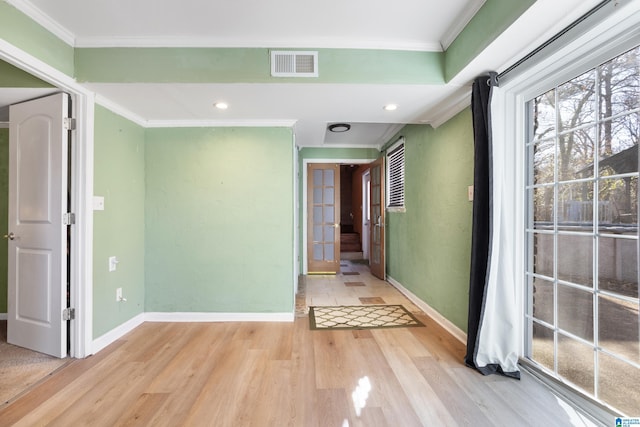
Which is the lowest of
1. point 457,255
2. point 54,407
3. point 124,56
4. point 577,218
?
point 54,407

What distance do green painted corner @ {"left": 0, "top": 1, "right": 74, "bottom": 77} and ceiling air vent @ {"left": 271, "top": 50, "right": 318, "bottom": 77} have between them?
58.6 inches

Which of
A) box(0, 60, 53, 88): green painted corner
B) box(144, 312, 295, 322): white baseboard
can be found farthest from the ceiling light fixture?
box(0, 60, 53, 88): green painted corner

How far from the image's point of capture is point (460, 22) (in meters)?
1.92

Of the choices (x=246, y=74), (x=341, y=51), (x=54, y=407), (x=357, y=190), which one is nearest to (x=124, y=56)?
(x=246, y=74)

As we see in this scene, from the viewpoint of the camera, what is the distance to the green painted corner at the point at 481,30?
5.02 ft

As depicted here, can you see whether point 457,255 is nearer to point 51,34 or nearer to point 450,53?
point 450,53

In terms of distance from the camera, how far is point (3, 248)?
3.12 metres

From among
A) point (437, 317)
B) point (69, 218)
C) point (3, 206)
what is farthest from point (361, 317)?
point (3, 206)

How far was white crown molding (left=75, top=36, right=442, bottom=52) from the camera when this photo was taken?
2.14 m

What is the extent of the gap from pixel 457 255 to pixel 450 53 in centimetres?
166

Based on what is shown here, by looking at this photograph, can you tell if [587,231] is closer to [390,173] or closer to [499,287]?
[499,287]

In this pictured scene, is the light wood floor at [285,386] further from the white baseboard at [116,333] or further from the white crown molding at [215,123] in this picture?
the white crown molding at [215,123]

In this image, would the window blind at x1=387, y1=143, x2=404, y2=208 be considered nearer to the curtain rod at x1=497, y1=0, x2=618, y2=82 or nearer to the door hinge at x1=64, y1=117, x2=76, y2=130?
the curtain rod at x1=497, y1=0, x2=618, y2=82

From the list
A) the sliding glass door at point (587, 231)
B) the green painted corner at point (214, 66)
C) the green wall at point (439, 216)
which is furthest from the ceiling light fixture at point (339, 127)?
the sliding glass door at point (587, 231)
